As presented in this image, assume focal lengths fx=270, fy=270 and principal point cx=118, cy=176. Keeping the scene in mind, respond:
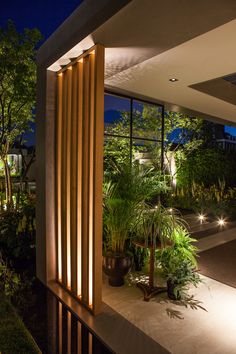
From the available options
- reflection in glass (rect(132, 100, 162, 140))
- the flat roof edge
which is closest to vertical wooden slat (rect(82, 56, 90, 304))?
the flat roof edge

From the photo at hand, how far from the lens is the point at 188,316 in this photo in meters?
2.72

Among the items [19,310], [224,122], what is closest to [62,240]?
[19,310]

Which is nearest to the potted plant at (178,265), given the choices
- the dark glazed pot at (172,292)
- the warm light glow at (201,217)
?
the dark glazed pot at (172,292)

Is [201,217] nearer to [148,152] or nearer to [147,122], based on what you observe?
[148,152]

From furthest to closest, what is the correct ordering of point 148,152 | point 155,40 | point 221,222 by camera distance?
Result: point 148,152 < point 221,222 < point 155,40

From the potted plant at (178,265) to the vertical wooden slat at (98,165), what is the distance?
864 millimetres

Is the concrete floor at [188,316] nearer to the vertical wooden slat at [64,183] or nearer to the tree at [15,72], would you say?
the vertical wooden slat at [64,183]

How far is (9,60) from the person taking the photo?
604cm

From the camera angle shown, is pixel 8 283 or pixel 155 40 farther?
pixel 8 283

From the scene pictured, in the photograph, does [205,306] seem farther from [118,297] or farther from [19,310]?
[19,310]

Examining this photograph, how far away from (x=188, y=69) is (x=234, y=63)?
2.08ft

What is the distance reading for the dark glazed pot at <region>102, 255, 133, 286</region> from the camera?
323cm

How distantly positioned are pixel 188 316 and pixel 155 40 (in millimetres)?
2704

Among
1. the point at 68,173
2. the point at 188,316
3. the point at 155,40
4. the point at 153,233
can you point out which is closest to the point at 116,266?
the point at 153,233
